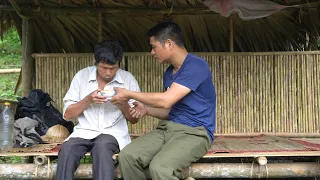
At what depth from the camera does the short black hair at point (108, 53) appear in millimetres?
3154

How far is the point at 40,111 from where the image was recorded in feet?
13.7

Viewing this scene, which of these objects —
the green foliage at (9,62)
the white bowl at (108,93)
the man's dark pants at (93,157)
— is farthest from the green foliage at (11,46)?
the white bowl at (108,93)

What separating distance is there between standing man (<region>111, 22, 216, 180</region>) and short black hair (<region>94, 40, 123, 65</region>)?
0.26m

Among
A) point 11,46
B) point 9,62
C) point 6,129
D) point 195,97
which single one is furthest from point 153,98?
point 11,46

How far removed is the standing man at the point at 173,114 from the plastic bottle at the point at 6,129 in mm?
1002

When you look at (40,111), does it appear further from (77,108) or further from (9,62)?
(9,62)

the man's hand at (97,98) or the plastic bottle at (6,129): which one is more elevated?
the man's hand at (97,98)

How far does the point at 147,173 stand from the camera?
3.04 m

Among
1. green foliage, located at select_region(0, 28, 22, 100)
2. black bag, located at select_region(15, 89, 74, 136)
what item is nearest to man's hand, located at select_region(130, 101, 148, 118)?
black bag, located at select_region(15, 89, 74, 136)

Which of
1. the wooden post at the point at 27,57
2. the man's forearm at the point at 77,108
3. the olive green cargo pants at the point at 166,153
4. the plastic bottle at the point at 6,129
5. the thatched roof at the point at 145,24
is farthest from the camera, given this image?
the wooden post at the point at 27,57

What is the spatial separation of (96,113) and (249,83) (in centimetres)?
193

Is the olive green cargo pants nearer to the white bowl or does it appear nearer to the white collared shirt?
the white collared shirt

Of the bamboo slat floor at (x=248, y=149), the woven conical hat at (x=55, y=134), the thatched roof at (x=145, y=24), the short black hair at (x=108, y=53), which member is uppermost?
the thatched roof at (x=145, y=24)

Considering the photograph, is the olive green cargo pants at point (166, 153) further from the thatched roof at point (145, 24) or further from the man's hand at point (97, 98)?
the thatched roof at point (145, 24)
